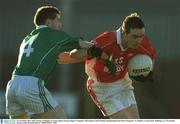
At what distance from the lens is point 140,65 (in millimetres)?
11289

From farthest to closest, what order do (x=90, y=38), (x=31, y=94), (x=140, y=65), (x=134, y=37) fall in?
(x=90, y=38) < (x=140, y=65) < (x=134, y=37) < (x=31, y=94)

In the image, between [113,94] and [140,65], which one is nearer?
[140,65]

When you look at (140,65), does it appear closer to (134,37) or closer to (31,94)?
(134,37)

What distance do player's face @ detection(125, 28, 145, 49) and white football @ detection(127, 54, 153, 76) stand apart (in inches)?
4.6

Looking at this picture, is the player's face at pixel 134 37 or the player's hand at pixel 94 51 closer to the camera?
the player's hand at pixel 94 51

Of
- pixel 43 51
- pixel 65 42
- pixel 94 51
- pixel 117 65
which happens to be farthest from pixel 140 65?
pixel 43 51

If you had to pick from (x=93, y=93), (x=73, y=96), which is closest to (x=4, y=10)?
(x=73, y=96)

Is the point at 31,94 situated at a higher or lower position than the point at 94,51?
lower

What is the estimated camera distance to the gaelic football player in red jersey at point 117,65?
11.1 metres

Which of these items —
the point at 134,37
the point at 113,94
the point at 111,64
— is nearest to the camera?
the point at 111,64

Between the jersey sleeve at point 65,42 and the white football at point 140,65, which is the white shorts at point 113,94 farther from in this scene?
the jersey sleeve at point 65,42

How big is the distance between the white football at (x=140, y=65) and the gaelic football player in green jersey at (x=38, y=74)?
2.55 feet

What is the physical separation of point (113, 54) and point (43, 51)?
976mm

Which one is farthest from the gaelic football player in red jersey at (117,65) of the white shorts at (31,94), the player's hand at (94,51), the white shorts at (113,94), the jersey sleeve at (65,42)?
the white shorts at (31,94)
